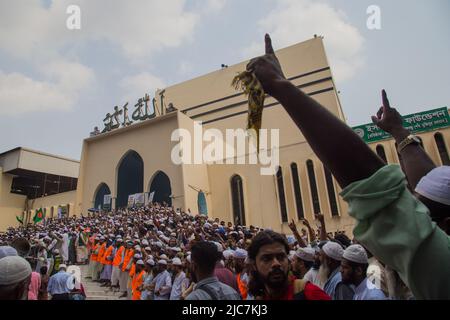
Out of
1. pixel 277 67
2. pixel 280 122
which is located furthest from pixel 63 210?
pixel 277 67

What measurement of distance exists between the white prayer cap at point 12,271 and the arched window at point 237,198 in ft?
55.7

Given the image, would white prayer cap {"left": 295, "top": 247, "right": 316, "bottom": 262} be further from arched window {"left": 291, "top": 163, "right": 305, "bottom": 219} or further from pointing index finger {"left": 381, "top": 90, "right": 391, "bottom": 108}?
arched window {"left": 291, "top": 163, "right": 305, "bottom": 219}

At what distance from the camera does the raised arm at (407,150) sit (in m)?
1.32

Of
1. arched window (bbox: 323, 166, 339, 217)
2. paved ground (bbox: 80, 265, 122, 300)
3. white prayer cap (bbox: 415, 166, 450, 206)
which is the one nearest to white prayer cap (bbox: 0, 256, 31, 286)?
white prayer cap (bbox: 415, 166, 450, 206)

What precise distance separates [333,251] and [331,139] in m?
2.65

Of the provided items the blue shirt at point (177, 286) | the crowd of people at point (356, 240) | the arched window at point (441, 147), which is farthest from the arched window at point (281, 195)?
the crowd of people at point (356, 240)

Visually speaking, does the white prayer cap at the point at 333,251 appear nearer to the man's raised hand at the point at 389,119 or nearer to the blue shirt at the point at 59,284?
the man's raised hand at the point at 389,119

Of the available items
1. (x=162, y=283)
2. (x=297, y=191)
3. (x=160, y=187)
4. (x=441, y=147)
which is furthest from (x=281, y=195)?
(x=162, y=283)

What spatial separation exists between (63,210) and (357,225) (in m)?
28.0

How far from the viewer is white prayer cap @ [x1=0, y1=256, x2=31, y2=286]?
84.1 inches

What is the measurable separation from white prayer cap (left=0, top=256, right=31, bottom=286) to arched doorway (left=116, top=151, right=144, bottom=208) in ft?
63.1

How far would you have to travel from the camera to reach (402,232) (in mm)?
782

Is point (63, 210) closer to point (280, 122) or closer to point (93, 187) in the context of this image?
point (93, 187)

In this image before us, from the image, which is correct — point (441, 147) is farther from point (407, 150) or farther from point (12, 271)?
point (12, 271)
